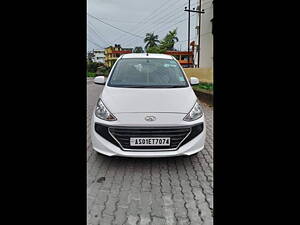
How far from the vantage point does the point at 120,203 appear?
2465mm

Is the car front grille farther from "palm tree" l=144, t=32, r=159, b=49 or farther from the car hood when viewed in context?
"palm tree" l=144, t=32, r=159, b=49

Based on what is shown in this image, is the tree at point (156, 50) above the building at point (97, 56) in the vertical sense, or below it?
above

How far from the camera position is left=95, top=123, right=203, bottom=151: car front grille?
9.96 feet

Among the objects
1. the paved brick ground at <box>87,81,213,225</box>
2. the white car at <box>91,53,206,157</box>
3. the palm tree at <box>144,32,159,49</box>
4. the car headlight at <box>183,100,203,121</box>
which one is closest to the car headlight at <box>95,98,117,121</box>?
the white car at <box>91,53,206,157</box>

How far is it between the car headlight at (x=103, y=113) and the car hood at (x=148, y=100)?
46 mm

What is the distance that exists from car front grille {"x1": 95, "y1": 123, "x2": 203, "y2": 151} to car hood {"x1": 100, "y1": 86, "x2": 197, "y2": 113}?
0.78ft

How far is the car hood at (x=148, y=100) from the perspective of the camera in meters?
3.19

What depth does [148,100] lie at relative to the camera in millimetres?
3344

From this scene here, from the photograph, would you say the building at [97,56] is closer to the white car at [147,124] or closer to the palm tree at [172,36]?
the white car at [147,124]

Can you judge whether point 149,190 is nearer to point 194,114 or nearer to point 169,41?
point 194,114

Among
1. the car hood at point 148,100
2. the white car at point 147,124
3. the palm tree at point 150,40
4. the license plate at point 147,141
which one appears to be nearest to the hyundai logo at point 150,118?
the white car at point 147,124
